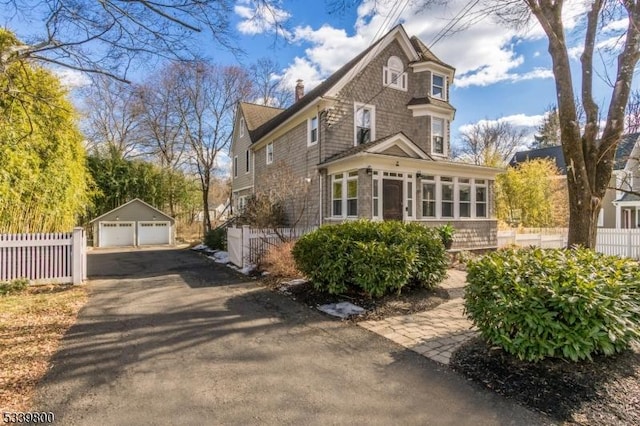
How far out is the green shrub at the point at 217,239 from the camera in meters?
15.6

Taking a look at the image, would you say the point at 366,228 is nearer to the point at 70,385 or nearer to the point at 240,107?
the point at 70,385

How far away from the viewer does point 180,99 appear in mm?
23188

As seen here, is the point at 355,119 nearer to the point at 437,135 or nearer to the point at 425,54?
the point at 437,135

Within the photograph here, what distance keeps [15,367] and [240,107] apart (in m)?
20.6

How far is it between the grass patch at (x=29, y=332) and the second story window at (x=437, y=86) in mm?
14809

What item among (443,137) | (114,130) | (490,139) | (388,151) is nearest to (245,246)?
(388,151)

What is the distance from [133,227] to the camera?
70.3 feet

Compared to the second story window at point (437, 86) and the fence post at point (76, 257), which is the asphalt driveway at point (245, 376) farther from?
the second story window at point (437, 86)

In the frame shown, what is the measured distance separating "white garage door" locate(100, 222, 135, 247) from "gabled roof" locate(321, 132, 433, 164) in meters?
15.1

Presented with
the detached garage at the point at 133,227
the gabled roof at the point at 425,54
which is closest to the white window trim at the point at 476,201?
the gabled roof at the point at 425,54

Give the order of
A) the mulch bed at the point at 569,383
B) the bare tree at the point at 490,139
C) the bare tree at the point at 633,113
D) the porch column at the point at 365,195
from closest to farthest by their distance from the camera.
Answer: the mulch bed at the point at 569,383, the bare tree at the point at 633,113, the porch column at the point at 365,195, the bare tree at the point at 490,139

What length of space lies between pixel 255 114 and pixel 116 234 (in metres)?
11.6

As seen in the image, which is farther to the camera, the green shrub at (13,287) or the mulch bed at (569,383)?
the green shrub at (13,287)

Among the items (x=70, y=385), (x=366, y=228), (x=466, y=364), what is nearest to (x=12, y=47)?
(x=70, y=385)
